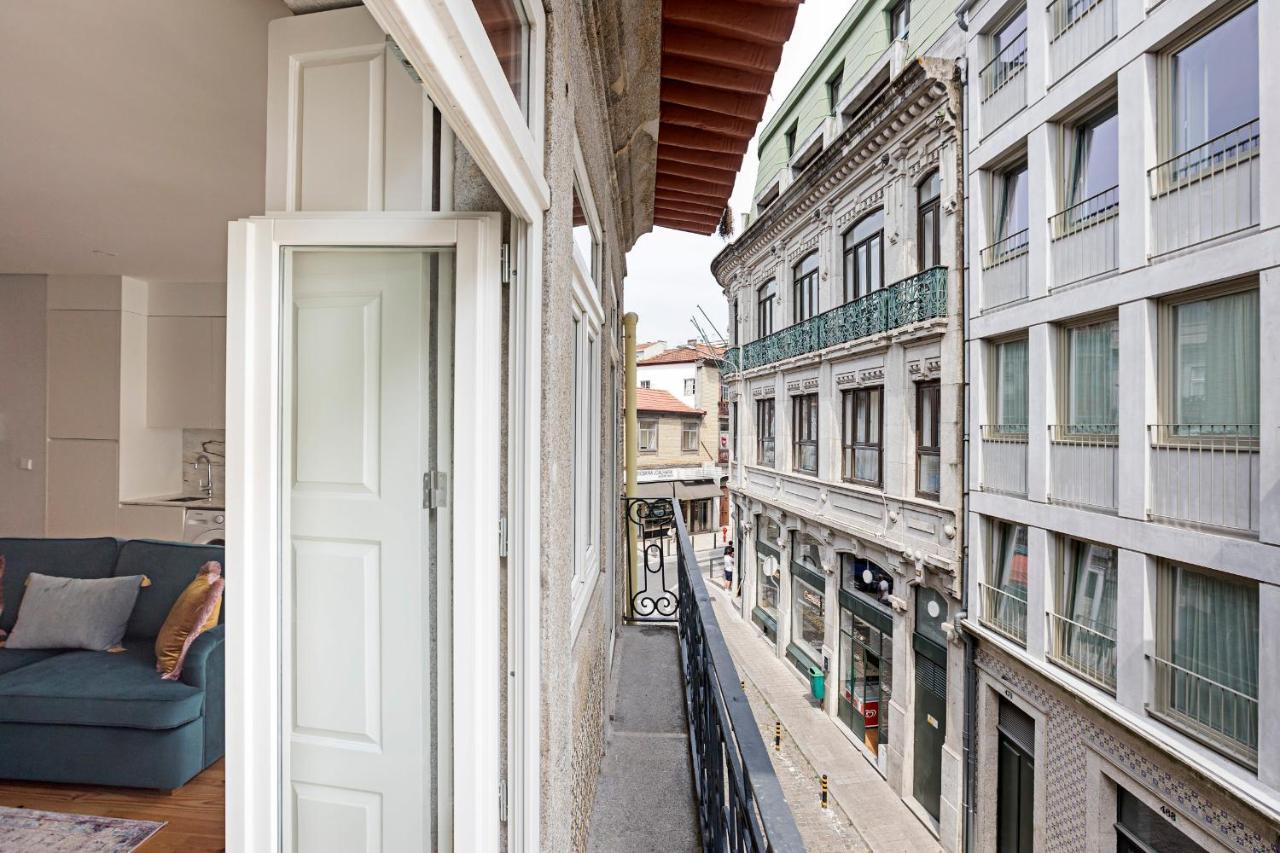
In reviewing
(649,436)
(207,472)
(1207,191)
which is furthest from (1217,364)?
(649,436)

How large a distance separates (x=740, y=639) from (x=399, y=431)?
11424mm

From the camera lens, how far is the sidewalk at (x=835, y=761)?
642cm

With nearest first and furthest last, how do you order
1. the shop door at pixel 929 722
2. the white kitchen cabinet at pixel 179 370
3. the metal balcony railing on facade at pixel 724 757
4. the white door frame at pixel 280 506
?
1. the metal balcony railing on facade at pixel 724 757
2. the white door frame at pixel 280 506
3. the white kitchen cabinet at pixel 179 370
4. the shop door at pixel 929 722

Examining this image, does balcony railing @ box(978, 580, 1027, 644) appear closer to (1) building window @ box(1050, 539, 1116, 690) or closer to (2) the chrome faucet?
(1) building window @ box(1050, 539, 1116, 690)

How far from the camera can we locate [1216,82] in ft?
13.0

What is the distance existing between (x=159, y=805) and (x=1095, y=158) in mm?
7115

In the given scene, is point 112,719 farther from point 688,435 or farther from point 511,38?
point 688,435

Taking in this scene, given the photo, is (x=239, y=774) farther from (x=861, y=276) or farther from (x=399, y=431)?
(x=861, y=276)

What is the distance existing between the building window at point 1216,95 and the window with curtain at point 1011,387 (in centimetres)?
178

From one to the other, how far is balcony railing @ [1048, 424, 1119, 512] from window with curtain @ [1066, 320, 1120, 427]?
4cm

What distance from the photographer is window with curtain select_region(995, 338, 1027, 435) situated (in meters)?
5.50

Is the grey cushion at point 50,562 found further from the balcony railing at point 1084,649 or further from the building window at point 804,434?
the building window at point 804,434

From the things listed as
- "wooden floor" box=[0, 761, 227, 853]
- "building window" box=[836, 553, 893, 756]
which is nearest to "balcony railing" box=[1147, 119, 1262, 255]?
"building window" box=[836, 553, 893, 756]

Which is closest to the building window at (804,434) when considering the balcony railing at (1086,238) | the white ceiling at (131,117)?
the balcony railing at (1086,238)
